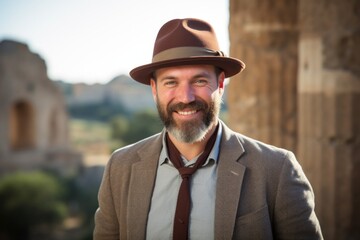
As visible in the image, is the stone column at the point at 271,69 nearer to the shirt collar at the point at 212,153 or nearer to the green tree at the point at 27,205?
the shirt collar at the point at 212,153

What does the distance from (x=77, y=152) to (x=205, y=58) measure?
69.0ft

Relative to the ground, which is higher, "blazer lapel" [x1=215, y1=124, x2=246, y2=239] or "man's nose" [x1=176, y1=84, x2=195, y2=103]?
"man's nose" [x1=176, y1=84, x2=195, y2=103]

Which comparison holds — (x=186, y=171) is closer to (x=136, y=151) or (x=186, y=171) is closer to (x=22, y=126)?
(x=136, y=151)

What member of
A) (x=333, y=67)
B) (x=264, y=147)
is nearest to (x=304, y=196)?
(x=264, y=147)

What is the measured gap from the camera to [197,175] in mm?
1845

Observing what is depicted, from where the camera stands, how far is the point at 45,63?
889 inches

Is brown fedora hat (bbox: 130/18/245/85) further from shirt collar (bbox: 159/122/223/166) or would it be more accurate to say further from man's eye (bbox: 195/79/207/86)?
Answer: shirt collar (bbox: 159/122/223/166)

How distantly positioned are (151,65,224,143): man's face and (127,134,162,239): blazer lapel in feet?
0.54

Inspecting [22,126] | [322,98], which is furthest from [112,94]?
[322,98]

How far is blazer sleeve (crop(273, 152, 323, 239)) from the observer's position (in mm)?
1720

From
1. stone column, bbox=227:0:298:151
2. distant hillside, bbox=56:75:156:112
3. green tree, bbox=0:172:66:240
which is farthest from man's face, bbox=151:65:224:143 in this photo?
distant hillside, bbox=56:75:156:112

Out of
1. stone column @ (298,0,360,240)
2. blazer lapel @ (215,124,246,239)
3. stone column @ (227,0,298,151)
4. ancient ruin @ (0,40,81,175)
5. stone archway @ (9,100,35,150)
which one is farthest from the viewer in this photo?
stone archway @ (9,100,35,150)

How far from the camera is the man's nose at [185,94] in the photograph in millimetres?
1797

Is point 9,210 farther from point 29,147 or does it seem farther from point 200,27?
point 200,27
